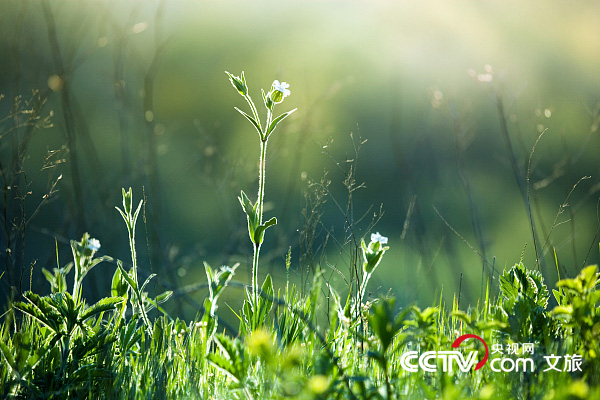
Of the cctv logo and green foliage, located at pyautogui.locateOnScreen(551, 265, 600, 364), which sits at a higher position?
green foliage, located at pyautogui.locateOnScreen(551, 265, 600, 364)

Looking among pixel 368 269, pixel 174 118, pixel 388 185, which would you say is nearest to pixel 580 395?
pixel 368 269

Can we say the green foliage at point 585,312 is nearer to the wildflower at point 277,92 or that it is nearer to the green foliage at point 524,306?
Result: the green foliage at point 524,306

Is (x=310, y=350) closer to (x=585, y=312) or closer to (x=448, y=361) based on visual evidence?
(x=448, y=361)

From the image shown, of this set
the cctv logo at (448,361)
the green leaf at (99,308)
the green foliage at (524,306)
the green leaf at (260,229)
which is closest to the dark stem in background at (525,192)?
the green foliage at (524,306)

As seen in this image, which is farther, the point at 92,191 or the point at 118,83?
the point at 92,191

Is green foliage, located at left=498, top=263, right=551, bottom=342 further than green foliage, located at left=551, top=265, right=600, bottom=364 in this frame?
Yes

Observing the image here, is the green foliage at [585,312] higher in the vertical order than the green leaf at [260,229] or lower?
lower

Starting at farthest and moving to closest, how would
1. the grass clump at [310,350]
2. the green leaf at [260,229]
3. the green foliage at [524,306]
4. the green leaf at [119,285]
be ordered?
the green leaf at [119,285], the green leaf at [260,229], the green foliage at [524,306], the grass clump at [310,350]

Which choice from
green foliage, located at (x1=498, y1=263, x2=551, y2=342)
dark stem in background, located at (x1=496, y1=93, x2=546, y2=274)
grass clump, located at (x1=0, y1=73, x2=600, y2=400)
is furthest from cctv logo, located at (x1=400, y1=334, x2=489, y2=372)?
dark stem in background, located at (x1=496, y1=93, x2=546, y2=274)

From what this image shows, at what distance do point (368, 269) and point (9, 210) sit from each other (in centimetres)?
240

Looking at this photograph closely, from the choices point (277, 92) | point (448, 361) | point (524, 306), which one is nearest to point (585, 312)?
point (524, 306)

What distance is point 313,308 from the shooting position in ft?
4.43

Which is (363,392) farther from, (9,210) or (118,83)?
(9,210)

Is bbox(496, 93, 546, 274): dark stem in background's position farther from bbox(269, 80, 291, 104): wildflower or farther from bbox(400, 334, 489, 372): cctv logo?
bbox(269, 80, 291, 104): wildflower
